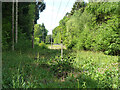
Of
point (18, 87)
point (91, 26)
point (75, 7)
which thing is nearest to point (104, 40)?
point (91, 26)

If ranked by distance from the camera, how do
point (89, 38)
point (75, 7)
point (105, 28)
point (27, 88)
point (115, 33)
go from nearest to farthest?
point (27, 88), point (115, 33), point (105, 28), point (89, 38), point (75, 7)

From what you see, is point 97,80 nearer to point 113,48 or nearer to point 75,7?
point 113,48

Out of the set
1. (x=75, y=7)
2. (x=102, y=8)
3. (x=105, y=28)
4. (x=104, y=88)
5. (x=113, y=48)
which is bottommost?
(x=104, y=88)

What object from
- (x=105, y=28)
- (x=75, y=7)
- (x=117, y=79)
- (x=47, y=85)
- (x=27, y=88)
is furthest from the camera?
(x=75, y=7)

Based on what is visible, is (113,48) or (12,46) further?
(12,46)

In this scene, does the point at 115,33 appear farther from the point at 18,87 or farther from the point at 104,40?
the point at 18,87

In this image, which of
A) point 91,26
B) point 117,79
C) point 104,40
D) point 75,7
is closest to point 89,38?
point 91,26

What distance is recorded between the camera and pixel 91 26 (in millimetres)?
13664

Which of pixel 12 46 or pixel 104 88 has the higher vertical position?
pixel 12 46

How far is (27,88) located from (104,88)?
2477 millimetres

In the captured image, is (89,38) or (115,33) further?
(89,38)

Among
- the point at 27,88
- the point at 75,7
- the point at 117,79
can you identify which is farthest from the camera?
the point at 75,7

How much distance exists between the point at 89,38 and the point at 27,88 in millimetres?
10665

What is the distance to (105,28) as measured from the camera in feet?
32.7
